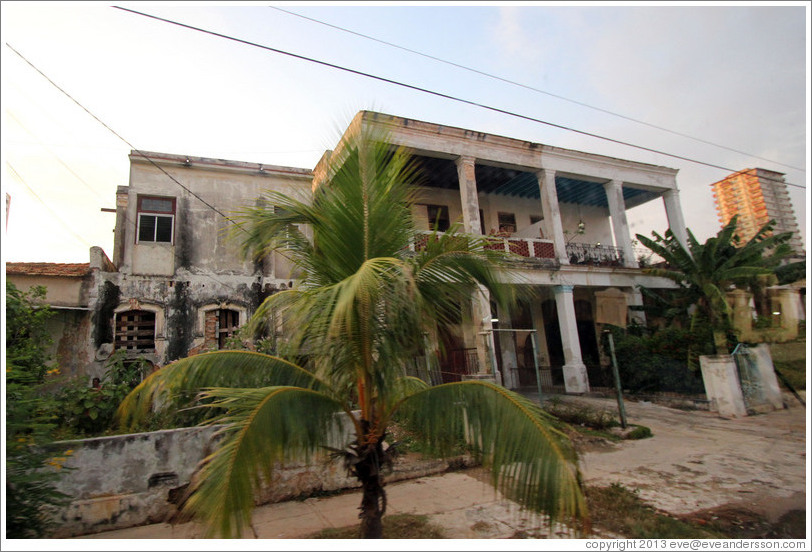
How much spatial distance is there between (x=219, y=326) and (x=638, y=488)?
966 centimetres

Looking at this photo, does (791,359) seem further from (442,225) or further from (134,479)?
(134,479)

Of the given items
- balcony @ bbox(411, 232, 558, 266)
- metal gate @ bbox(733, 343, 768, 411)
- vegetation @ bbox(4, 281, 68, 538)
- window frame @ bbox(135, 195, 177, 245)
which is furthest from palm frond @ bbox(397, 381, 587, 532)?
metal gate @ bbox(733, 343, 768, 411)

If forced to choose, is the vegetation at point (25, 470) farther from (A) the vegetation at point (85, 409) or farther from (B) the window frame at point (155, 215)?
(B) the window frame at point (155, 215)

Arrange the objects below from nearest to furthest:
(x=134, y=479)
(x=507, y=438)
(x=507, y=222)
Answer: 1. (x=507, y=438)
2. (x=134, y=479)
3. (x=507, y=222)

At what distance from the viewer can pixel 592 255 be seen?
14.4 meters

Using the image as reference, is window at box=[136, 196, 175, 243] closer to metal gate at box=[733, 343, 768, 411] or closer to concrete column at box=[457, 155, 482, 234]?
concrete column at box=[457, 155, 482, 234]

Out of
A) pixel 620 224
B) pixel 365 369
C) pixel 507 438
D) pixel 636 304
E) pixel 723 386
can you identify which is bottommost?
pixel 723 386

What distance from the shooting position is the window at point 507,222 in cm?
1580

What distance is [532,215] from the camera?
16.5 meters

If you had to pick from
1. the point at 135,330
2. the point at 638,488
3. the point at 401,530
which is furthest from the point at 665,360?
the point at 135,330

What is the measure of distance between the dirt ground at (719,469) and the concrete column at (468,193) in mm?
6383

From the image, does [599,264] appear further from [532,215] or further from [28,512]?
[28,512]

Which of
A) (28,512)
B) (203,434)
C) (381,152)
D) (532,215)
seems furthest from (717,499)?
(532,215)

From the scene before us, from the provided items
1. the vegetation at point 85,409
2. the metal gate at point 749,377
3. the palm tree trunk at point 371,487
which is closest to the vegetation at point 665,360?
the metal gate at point 749,377
